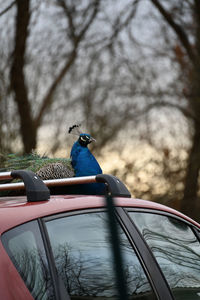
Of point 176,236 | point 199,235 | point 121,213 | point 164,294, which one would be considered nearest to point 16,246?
point 121,213

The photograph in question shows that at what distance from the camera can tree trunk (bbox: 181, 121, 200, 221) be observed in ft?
34.0

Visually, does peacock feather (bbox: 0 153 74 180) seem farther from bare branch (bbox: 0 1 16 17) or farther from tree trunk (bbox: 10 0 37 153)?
bare branch (bbox: 0 1 16 17)

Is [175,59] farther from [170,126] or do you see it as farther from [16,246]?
[16,246]

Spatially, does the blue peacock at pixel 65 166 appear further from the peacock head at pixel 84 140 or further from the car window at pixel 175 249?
the car window at pixel 175 249

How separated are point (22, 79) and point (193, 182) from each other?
3.93m

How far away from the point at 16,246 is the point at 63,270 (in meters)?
0.21

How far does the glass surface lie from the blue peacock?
62.7 inches

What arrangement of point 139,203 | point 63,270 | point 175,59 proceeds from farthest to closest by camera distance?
1. point 175,59
2. point 139,203
3. point 63,270

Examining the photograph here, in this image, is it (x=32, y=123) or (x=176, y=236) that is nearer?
(x=176, y=236)

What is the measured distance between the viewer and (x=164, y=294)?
2166mm

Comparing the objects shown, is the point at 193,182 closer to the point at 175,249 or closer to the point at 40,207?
the point at 175,249

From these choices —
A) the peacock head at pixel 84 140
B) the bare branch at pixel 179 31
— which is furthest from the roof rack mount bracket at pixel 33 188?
the bare branch at pixel 179 31

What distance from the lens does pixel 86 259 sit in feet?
6.28

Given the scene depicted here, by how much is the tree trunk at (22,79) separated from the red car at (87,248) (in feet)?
24.1
